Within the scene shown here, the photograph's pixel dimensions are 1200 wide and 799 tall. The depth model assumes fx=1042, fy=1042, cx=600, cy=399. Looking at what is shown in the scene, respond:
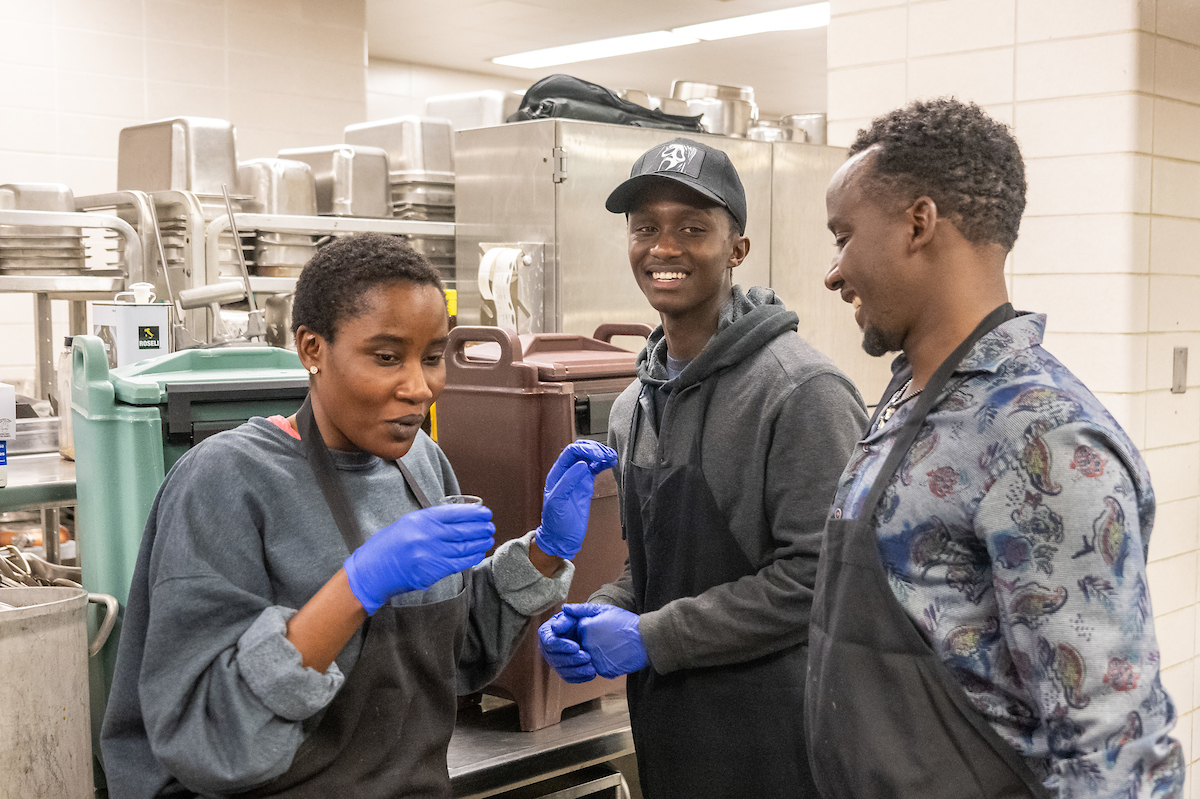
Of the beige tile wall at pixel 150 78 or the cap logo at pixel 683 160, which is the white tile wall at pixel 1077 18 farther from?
the beige tile wall at pixel 150 78

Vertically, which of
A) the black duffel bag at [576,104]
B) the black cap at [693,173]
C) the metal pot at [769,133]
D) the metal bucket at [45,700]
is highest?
the metal pot at [769,133]

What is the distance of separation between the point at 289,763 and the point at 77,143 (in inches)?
221

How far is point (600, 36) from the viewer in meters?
9.20

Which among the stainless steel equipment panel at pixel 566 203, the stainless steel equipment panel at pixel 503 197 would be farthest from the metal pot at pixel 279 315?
the stainless steel equipment panel at pixel 566 203

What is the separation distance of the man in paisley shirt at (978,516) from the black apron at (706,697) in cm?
40

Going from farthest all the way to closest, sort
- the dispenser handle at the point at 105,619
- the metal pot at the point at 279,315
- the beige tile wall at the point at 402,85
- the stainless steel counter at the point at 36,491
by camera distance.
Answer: the beige tile wall at the point at 402,85
the metal pot at the point at 279,315
the stainless steel counter at the point at 36,491
the dispenser handle at the point at 105,619

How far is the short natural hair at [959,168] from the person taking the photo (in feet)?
3.77

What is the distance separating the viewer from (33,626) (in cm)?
168

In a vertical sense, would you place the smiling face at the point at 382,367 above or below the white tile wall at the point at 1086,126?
below

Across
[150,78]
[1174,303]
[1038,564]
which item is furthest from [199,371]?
[150,78]

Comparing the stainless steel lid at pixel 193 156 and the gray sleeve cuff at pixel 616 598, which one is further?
the stainless steel lid at pixel 193 156

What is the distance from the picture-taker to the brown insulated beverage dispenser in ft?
6.66

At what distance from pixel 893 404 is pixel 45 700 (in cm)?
142

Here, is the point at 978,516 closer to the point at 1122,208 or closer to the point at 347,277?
the point at 347,277
